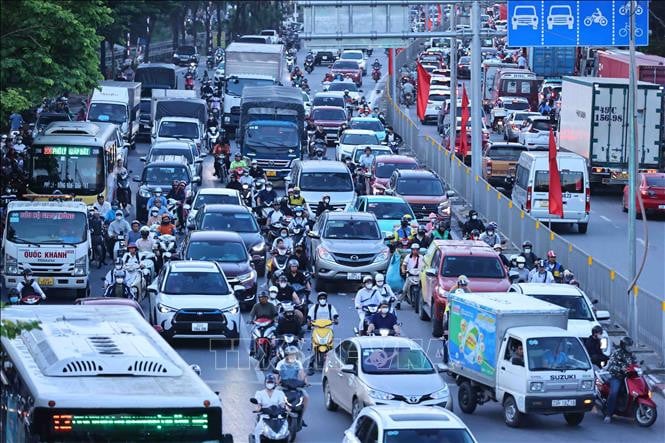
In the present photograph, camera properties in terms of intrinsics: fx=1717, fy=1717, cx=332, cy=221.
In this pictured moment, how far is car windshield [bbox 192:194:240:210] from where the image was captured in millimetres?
42356

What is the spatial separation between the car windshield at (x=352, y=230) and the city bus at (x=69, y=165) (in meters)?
7.59

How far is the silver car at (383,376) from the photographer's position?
23.8m

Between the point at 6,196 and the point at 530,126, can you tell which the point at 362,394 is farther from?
the point at 530,126

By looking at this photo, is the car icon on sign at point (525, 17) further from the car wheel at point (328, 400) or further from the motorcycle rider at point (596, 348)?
the car wheel at point (328, 400)

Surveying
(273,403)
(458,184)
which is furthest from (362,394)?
(458,184)

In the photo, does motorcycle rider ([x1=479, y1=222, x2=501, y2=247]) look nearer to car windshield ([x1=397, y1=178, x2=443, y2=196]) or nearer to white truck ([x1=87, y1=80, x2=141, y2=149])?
car windshield ([x1=397, y1=178, x2=443, y2=196])

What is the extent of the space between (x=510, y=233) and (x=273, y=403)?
21.9 meters

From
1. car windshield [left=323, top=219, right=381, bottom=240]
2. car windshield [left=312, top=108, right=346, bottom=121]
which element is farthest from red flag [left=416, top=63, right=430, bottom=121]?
car windshield [left=323, top=219, right=381, bottom=240]

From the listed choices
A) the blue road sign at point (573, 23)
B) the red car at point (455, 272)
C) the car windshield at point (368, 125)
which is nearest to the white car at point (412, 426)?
the red car at point (455, 272)

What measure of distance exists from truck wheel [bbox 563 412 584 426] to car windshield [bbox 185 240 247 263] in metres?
11.0

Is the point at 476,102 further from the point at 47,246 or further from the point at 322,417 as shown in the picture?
the point at 322,417

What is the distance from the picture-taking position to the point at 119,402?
48.2 feet

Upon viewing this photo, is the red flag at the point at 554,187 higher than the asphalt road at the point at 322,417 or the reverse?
higher

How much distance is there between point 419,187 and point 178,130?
16.5 m
